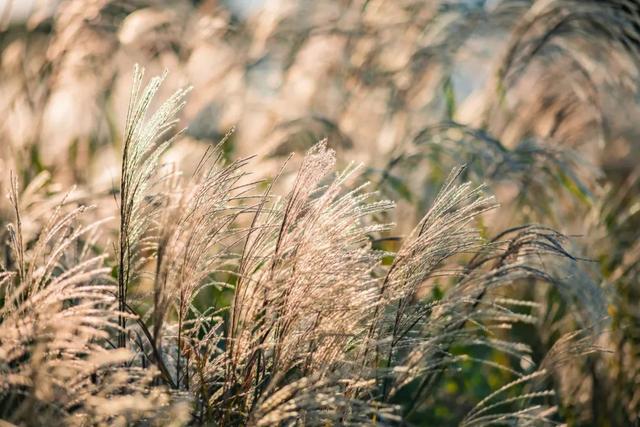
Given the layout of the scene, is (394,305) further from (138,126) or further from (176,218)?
(138,126)

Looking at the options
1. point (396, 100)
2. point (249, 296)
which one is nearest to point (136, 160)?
point (249, 296)

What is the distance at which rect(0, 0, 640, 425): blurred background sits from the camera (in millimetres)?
3082

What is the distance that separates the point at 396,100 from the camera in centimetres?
429

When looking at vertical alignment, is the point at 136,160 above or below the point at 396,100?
above

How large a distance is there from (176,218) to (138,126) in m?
0.28

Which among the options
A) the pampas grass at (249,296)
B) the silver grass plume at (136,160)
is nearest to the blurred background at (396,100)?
the pampas grass at (249,296)

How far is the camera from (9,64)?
4137 mm

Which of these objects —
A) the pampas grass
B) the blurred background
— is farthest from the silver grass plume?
the blurred background

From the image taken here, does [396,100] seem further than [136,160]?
Yes

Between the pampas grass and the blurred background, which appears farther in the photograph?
the blurred background

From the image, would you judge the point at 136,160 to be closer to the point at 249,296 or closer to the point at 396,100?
the point at 249,296

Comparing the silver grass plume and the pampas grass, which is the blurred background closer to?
the pampas grass

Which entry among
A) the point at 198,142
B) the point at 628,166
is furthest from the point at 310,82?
the point at 628,166

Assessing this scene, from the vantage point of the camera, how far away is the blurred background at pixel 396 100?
10.1ft
